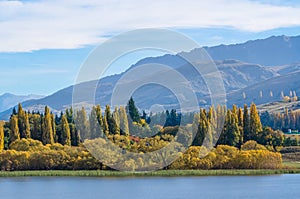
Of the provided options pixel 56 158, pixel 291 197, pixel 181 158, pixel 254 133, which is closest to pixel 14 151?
pixel 56 158

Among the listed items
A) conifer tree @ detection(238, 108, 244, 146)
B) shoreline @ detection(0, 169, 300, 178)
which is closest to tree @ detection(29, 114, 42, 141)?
shoreline @ detection(0, 169, 300, 178)

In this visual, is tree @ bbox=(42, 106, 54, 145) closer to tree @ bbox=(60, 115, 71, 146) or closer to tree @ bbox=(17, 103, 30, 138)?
tree @ bbox=(60, 115, 71, 146)

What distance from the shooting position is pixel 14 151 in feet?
232

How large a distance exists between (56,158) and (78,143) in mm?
11326

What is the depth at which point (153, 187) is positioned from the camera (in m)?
53.4

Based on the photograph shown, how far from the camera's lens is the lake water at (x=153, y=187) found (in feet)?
159

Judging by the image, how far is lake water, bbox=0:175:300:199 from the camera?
48.5m

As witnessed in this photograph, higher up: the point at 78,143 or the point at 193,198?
the point at 78,143

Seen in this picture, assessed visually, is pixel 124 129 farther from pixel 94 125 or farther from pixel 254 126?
pixel 254 126

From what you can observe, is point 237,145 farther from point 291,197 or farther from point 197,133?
point 291,197

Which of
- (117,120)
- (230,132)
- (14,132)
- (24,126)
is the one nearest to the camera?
(230,132)

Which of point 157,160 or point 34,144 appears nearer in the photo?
point 157,160

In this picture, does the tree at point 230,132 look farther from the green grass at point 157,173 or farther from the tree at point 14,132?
the tree at point 14,132

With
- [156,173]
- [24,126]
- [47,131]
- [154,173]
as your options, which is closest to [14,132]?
[24,126]
